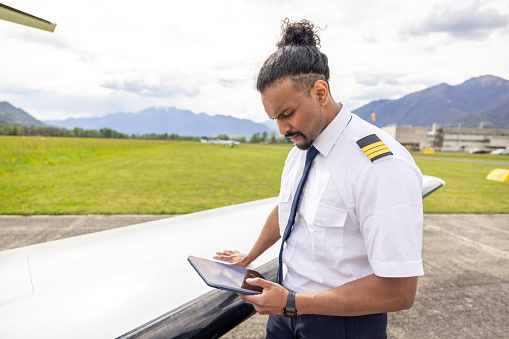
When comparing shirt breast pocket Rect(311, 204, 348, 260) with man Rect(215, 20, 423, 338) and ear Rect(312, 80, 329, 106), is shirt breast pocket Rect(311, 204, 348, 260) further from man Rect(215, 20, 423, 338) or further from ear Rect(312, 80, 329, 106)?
ear Rect(312, 80, 329, 106)

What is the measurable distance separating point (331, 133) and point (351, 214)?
372mm

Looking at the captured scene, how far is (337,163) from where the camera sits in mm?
1269

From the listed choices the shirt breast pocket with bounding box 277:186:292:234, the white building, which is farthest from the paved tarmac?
the white building

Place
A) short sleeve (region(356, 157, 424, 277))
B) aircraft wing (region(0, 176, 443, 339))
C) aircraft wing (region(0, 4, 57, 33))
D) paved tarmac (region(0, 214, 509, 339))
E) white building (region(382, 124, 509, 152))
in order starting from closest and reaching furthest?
1. short sleeve (region(356, 157, 424, 277))
2. aircraft wing (region(0, 176, 443, 339))
3. aircraft wing (region(0, 4, 57, 33))
4. paved tarmac (region(0, 214, 509, 339))
5. white building (region(382, 124, 509, 152))

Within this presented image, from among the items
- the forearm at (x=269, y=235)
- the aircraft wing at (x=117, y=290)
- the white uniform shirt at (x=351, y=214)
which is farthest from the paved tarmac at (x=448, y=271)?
the white uniform shirt at (x=351, y=214)

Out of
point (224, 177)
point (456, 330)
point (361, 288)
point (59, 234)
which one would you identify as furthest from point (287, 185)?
point (224, 177)

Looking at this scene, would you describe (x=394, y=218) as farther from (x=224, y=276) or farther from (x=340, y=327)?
(x=224, y=276)

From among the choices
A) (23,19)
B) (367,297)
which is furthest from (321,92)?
(23,19)

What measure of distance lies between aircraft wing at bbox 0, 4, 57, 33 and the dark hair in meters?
1.72

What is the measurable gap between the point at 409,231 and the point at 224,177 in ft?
42.2

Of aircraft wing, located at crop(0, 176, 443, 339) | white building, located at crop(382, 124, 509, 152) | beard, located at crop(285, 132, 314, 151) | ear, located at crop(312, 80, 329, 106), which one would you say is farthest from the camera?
white building, located at crop(382, 124, 509, 152)

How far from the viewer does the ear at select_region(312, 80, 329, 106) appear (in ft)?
4.09

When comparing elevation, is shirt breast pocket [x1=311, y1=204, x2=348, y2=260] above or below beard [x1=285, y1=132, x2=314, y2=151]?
below

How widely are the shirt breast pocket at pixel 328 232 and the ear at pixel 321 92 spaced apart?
1.51 feet
